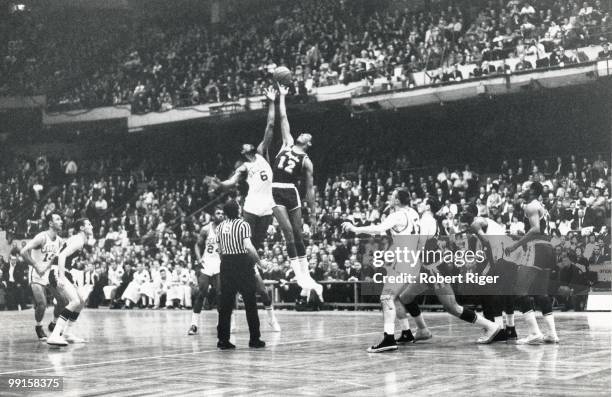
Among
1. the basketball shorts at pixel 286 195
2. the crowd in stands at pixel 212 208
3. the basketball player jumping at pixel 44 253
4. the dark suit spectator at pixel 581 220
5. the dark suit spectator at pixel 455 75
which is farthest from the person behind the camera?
the dark suit spectator at pixel 455 75

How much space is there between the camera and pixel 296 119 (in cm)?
3167

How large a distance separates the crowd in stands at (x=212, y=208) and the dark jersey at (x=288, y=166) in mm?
3751

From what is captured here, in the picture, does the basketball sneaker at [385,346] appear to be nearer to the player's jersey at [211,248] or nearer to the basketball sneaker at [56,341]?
the basketball sneaker at [56,341]

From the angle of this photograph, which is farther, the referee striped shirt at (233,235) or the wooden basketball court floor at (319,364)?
the referee striped shirt at (233,235)

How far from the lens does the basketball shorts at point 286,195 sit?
11829 millimetres

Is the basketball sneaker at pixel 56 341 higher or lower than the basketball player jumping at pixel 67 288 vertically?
lower

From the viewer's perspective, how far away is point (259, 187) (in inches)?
481

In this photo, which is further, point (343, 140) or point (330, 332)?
point (343, 140)

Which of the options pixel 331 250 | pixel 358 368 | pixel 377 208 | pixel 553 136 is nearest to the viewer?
pixel 358 368

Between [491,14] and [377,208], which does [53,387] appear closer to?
[377,208]

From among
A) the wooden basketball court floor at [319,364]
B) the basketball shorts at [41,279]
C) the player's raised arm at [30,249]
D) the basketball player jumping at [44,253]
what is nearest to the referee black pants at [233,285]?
the wooden basketball court floor at [319,364]

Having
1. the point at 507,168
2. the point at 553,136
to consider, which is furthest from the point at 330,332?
the point at 553,136

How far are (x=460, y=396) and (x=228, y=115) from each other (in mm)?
24970

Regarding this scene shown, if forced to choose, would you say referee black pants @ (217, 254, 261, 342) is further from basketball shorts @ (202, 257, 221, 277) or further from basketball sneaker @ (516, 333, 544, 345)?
basketball sneaker @ (516, 333, 544, 345)
